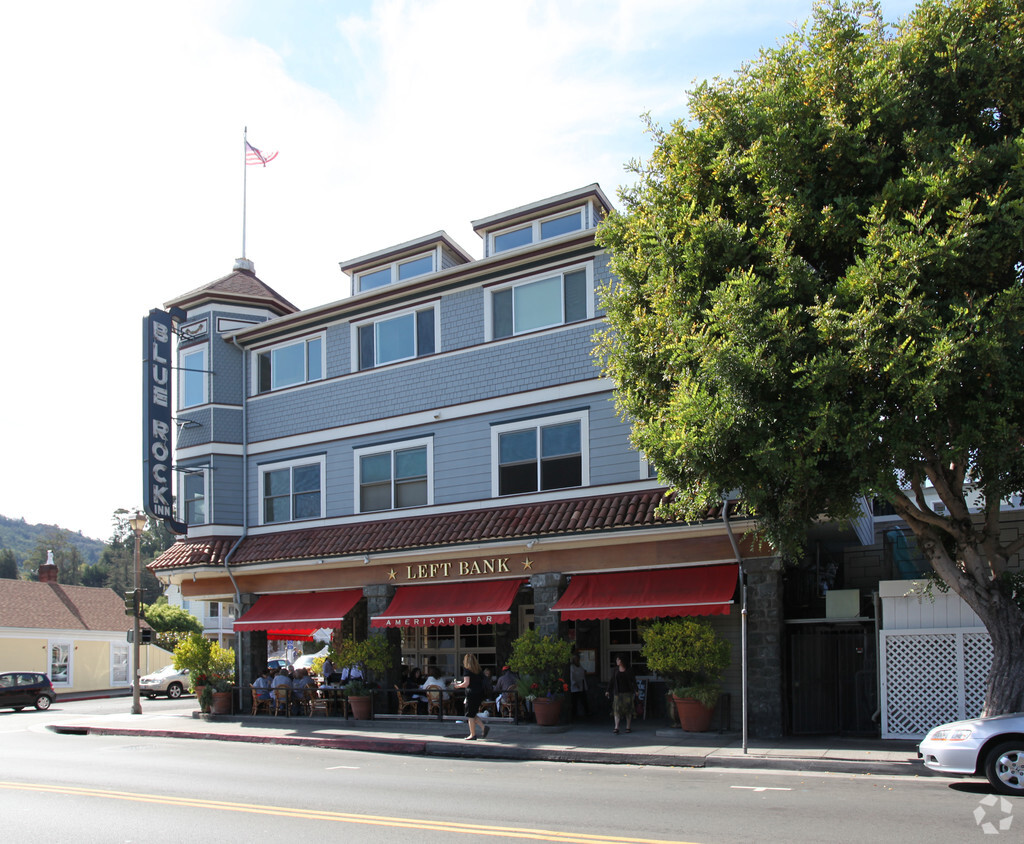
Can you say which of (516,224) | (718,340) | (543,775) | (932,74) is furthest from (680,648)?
(516,224)

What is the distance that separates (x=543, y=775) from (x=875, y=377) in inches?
282

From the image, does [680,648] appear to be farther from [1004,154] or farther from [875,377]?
[1004,154]

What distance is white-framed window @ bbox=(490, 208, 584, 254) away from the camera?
24.0 metres

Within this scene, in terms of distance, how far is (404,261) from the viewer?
86.6ft

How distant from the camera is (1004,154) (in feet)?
39.9

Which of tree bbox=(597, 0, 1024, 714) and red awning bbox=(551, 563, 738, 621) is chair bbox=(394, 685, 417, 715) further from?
tree bbox=(597, 0, 1024, 714)

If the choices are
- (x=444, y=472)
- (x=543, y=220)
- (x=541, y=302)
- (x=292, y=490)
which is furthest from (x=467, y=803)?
(x=543, y=220)

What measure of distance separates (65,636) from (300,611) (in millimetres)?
27016

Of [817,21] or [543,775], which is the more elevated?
[817,21]

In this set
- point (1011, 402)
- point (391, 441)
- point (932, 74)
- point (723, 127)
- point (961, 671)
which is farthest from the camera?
point (391, 441)

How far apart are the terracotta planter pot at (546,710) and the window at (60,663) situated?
33604 millimetres

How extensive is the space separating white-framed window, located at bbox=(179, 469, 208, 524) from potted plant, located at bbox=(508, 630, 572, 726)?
1080 centimetres

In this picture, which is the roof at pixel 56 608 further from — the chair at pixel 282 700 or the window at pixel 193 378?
the chair at pixel 282 700

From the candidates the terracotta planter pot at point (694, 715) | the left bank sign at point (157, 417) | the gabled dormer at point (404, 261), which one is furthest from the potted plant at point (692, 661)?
the left bank sign at point (157, 417)
